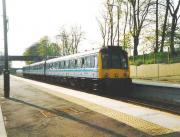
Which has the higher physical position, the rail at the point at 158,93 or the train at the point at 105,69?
the train at the point at 105,69

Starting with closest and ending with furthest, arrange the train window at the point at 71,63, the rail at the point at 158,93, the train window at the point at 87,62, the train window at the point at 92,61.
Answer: the rail at the point at 158,93 → the train window at the point at 92,61 → the train window at the point at 87,62 → the train window at the point at 71,63

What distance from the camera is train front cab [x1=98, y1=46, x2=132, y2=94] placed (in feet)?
75.1

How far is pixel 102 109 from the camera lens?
47.0 feet

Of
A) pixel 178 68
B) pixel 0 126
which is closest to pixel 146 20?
pixel 178 68

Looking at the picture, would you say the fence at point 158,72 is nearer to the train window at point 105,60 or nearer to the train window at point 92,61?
the train window at point 92,61

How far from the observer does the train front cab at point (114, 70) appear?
75.1ft

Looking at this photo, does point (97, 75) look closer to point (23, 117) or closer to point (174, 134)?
point (23, 117)

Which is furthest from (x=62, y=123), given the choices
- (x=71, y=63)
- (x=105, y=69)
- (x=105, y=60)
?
(x=71, y=63)

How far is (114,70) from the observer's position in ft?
76.8

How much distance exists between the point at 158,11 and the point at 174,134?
137 feet

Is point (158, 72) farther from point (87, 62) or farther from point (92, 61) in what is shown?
point (92, 61)

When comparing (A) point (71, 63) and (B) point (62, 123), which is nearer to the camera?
(B) point (62, 123)

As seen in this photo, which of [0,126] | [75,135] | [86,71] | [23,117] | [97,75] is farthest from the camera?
[86,71]

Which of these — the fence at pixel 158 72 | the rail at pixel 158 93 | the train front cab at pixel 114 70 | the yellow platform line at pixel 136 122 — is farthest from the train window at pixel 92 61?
the fence at pixel 158 72
